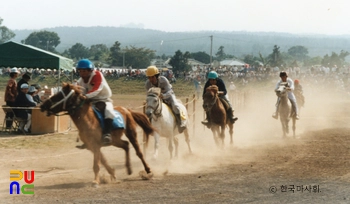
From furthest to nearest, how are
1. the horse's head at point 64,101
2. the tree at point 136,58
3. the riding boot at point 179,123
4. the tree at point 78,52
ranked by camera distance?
the tree at point 78,52 < the tree at point 136,58 < the riding boot at point 179,123 < the horse's head at point 64,101

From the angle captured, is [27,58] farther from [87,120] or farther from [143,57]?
[143,57]

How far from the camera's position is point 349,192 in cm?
1151

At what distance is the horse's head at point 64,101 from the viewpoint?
39.1 ft

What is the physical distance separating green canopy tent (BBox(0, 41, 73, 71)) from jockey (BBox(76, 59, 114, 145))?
34.6 ft

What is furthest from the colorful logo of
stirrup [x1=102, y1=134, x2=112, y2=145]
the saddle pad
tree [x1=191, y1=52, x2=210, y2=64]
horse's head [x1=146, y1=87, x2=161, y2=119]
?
tree [x1=191, y1=52, x2=210, y2=64]

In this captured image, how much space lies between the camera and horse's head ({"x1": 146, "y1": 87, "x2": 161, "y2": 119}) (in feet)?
49.1

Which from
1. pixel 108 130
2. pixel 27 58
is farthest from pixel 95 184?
pixel 27 58

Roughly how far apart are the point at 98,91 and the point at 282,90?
1084cm

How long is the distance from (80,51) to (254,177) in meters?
139

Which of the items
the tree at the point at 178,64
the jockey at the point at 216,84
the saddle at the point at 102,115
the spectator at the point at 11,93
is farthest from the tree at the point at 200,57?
the saddle at the point at 102,115

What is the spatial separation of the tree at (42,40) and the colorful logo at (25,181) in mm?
162283

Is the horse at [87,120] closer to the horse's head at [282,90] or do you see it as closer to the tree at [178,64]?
the horse's head at [282,90]

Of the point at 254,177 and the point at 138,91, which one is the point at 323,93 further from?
the point at 254,177

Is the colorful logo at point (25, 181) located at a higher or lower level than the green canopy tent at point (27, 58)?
lower
